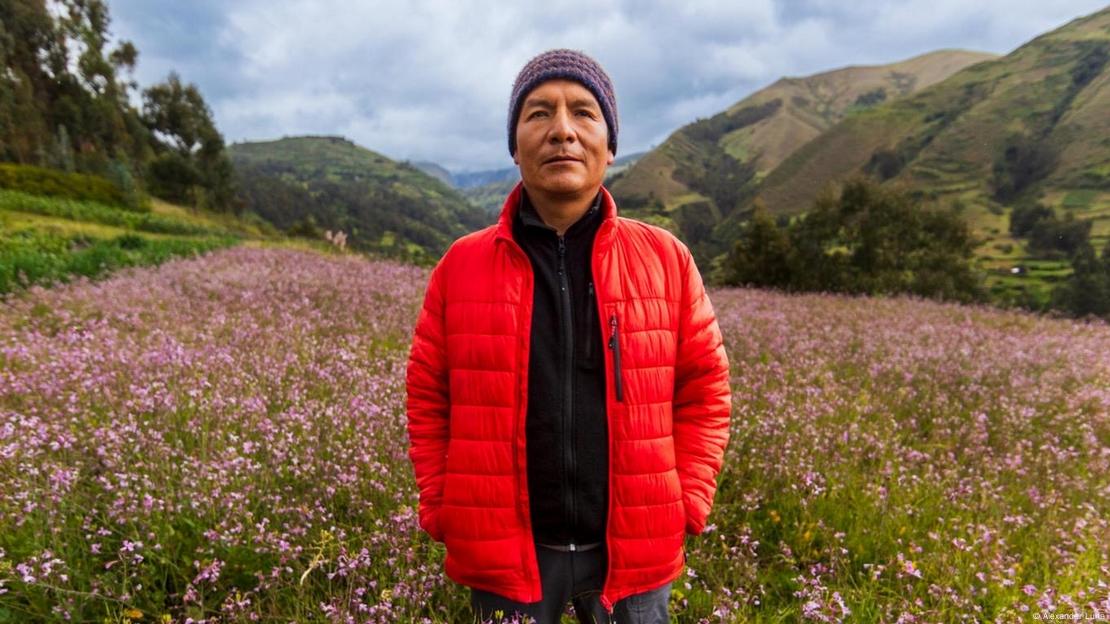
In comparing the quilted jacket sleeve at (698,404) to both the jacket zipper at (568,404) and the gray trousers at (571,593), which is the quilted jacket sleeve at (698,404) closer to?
the gray trousers at (571,593)

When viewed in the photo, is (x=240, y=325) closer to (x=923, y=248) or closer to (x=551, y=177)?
(x=551, y=177)

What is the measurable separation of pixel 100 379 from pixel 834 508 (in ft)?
18.6

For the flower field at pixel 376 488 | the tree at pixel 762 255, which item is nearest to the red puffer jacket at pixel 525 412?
the flower field at pixel 376 488

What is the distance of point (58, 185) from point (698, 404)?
51858mm

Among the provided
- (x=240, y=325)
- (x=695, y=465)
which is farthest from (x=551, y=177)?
(x=240, y=325)

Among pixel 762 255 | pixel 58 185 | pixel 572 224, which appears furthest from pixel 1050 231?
pixel 58 185

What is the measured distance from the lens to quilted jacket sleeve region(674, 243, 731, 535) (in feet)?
6.61

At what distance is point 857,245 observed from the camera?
28.0 m

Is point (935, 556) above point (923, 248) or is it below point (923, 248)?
below

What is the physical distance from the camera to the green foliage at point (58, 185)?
112 ft

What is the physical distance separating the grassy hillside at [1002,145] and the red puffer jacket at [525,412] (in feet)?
254

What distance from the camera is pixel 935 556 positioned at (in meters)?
2.93

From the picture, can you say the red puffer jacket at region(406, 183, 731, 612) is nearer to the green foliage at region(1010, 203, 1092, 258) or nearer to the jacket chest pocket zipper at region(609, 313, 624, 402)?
the jacket chest pocket zipper at region(609, 313, 624, 402)

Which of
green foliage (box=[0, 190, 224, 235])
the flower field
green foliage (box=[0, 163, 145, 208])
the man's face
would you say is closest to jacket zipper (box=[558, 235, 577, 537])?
the man's face
